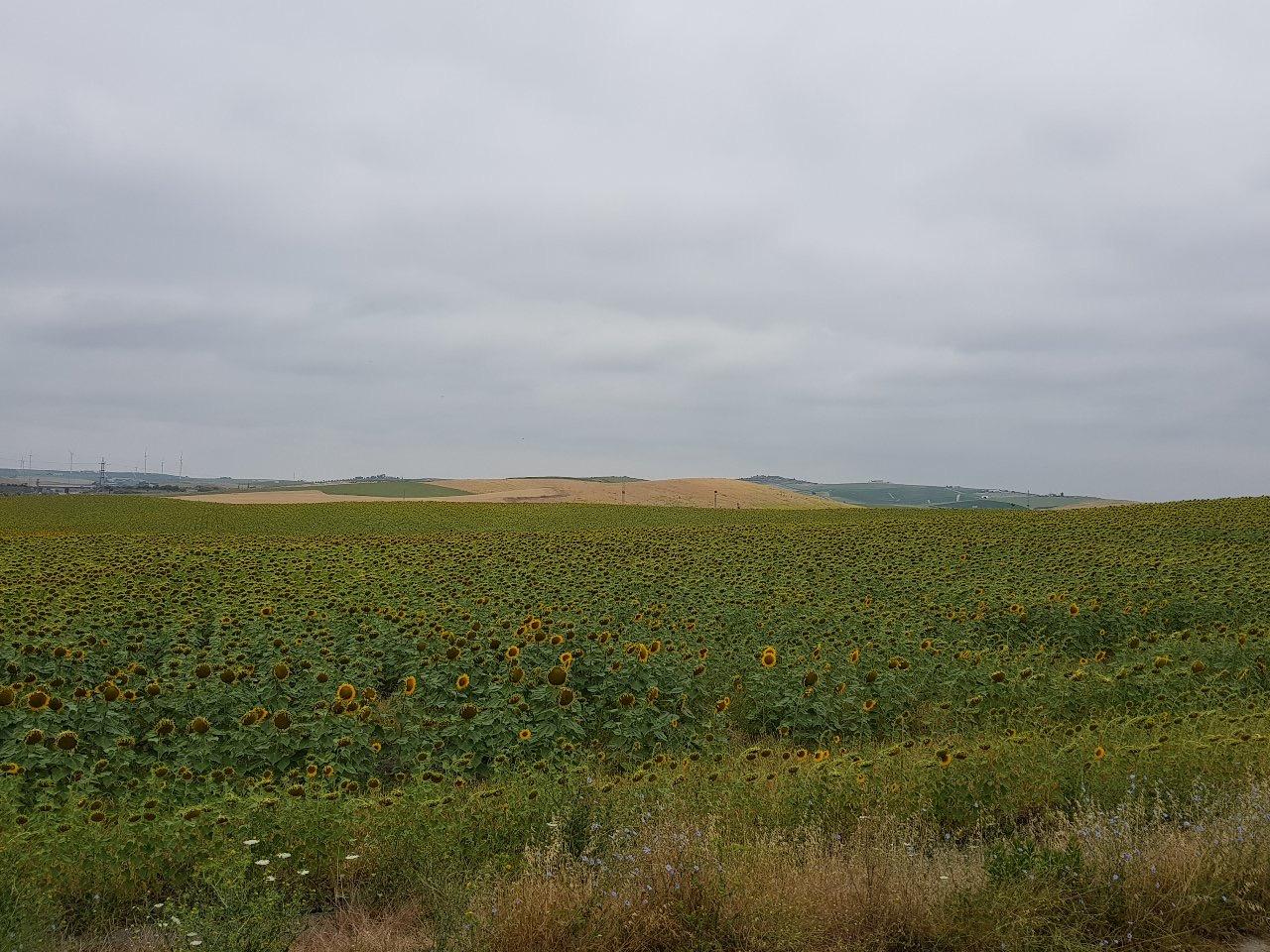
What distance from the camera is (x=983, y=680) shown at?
9.96 m

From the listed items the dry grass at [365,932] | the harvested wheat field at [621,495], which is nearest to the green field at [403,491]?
the harvested wheat field at [621,495]

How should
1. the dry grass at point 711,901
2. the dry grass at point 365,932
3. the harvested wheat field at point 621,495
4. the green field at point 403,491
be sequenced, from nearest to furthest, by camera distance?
the dry grass at point 711,901 → the dry grass at point 365,932 → the harvested wheat field at point 621,495 → the green field at point 403,491

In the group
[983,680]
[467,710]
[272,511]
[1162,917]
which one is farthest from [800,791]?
[272,511]

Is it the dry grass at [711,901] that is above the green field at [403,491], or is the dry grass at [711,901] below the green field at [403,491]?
below

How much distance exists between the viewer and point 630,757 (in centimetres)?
826

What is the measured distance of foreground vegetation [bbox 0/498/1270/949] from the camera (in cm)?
429

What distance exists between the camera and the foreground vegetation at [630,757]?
4.29m

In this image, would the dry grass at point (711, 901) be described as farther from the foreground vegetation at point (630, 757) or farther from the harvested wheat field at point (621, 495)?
the harvested wheat field at point (621, 495)

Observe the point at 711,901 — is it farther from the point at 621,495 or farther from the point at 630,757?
the point at 621,495

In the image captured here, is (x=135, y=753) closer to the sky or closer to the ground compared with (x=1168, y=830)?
closer to the ground

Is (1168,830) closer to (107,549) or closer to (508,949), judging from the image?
(508,949)

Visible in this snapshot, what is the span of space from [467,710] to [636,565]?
32.8 ft

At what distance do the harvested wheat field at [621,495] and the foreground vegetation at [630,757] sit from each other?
2344 inches

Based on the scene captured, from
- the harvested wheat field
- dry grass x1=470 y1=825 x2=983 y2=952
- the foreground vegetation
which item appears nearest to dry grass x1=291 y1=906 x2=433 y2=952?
the foreground vegetation
